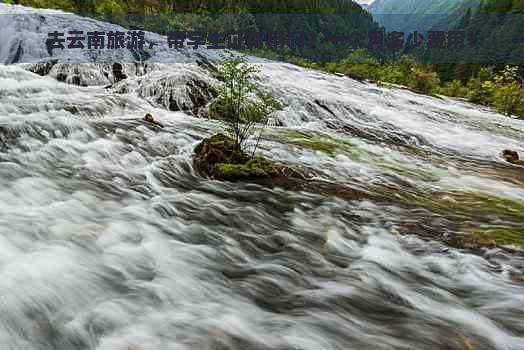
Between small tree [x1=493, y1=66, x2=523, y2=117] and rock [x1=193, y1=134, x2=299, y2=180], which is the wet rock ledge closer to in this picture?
rock [x1=193, y1=134, x2=299, y2=180]

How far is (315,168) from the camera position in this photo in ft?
32.3

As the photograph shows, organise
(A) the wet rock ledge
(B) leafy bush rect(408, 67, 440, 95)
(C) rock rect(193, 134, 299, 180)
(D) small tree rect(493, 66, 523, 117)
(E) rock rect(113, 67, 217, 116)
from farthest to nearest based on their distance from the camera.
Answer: (B) leafy bush rect(408, 67, 440, 95) < (D) small tree rect(493, 66, 523, 117) < (E) rock rect(113, 67, 217, 116) < (C) rock rect(193, 134, 299, 180) < (A) the wet rock ledge

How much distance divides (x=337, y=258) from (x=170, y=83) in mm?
13695

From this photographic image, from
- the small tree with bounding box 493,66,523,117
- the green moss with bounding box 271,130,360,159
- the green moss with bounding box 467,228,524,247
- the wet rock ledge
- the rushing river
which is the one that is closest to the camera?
the rushing river

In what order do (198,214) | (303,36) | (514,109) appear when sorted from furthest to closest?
(303,36) → (514,109) → (198,214)

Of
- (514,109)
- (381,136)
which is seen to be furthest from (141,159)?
(514,109)

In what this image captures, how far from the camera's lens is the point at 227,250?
16.9 feet

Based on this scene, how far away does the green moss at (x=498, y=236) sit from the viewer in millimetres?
5766

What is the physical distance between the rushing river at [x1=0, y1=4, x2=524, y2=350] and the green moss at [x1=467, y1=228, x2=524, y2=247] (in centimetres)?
24

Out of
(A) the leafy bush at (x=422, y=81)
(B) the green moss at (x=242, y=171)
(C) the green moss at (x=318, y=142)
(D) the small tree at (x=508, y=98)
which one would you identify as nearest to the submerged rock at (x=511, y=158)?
(C) the green moss at (x=318, y=142)

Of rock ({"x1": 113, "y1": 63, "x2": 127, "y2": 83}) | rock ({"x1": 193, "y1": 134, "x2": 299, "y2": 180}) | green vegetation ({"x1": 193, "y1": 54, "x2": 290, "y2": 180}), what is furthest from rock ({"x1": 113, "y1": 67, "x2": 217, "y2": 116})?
rock ({"x1": 193, "y1": 134, "x2": 299, "y2": 180})

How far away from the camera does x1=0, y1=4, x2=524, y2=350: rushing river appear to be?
11.5ft

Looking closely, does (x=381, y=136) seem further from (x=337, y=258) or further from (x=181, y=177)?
(x=337, y=258)

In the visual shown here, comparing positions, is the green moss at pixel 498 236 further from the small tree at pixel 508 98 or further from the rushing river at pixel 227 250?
the small tree at pixel 508 98
